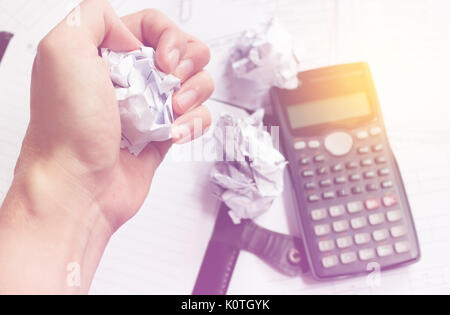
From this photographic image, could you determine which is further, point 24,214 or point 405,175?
point 405,175

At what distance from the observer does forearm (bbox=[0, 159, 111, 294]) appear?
33 centimetres

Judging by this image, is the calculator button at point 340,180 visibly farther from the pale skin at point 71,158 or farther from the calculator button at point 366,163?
the pale skin at point 71,158

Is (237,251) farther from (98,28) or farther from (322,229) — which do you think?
(98,28)

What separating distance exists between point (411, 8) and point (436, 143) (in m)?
0.19

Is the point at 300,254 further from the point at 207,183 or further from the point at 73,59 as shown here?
the point at 73,59

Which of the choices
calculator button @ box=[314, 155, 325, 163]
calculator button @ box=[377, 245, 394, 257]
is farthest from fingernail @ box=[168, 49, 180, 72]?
calculator button @ box=[377, 245, 394, 257]

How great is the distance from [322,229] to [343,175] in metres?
0.07

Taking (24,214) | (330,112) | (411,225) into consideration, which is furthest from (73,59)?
(411,225)

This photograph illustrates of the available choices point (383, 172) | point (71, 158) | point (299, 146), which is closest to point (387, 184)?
point (383, 172)

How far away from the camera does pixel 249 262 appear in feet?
1.60

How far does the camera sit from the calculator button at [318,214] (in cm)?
47

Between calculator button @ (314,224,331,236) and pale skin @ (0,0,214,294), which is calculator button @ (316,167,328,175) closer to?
calculator button @ (314,224,331,236)

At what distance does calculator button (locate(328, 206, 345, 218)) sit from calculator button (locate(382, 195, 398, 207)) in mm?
50
